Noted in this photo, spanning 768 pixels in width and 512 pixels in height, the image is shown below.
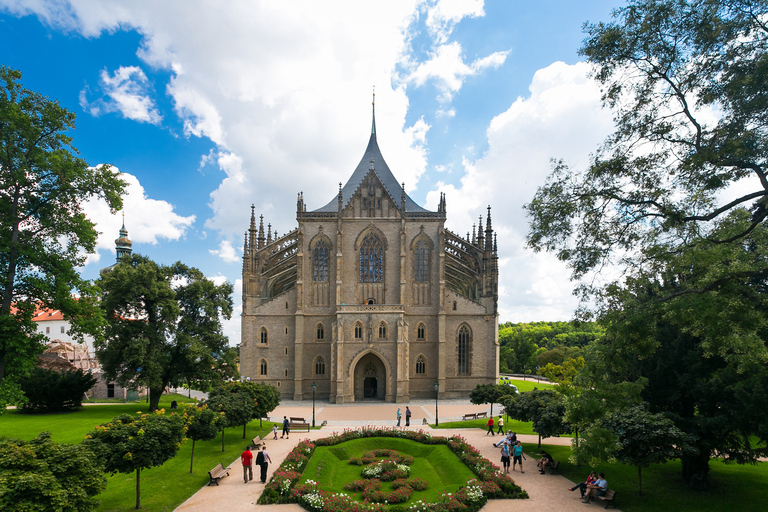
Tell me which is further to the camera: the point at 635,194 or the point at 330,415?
the point at 330,415

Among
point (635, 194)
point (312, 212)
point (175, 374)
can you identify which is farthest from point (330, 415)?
point (635, 194)

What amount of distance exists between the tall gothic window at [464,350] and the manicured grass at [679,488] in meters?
22.3

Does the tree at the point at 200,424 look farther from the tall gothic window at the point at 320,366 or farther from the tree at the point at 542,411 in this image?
the tall gothic window at the point at 320,366

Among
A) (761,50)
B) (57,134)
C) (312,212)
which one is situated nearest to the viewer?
(761,50)

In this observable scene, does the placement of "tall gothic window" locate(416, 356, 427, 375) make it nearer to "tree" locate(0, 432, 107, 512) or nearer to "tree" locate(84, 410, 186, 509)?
"tree" locate(84, 410, 186, 509)

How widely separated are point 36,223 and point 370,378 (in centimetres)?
3259

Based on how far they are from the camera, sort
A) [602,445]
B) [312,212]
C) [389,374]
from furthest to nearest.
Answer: [312,212] → [389,374] → [602,445]

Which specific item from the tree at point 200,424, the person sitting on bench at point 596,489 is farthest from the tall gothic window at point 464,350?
the tree at point 200,424

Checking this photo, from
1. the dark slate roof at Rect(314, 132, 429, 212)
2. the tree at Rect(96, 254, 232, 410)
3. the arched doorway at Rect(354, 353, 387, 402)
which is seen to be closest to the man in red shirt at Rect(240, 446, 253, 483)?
the tree at Rect(96, 254, 232, 410)

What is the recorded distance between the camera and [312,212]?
149ft

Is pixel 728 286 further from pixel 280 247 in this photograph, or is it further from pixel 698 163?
pixel 280 247

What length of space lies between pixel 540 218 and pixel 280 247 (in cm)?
3805

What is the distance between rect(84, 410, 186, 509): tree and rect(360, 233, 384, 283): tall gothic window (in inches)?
1189

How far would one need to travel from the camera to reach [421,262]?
45.1 meters
